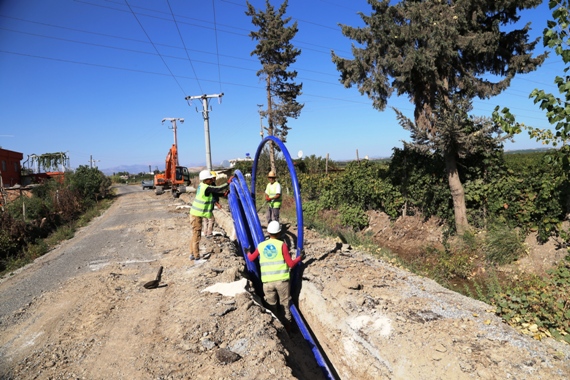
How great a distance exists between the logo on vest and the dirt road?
0.69 meters

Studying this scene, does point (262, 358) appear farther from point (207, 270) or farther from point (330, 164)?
Result: point (330, 164)

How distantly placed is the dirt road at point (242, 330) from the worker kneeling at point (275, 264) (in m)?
0.36

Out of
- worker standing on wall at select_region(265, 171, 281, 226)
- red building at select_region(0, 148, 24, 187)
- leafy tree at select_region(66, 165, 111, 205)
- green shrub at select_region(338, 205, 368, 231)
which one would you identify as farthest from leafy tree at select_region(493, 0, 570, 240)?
red building at select_region(0, 148, 24, 187)

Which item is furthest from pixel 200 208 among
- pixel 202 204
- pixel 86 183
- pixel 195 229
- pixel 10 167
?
pixel 10 167

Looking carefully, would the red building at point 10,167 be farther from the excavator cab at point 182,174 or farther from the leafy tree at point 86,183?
the excavator cab at point 182,174

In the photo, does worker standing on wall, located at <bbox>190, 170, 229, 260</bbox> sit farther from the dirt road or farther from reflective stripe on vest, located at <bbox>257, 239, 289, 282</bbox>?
reflective stripe on vest, located at <bbox>257, 239, 289, 282</bbox>

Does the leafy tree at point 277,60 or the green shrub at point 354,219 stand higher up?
the leafy tree at point 277,60

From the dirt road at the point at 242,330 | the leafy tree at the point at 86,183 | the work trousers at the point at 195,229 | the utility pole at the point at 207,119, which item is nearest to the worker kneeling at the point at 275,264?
the dirt road at the point at 242,330

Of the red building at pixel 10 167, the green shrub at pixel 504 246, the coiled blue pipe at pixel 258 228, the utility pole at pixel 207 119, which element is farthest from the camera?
the red building at pixel 10 167

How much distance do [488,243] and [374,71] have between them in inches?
219

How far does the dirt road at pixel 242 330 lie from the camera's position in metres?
3.53

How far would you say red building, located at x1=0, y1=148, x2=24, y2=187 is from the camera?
26456 millimetres

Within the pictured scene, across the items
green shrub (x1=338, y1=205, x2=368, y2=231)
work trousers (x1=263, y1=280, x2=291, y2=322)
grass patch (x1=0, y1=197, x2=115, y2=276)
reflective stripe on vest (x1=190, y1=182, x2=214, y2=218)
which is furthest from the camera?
green shrub (x1=338, y1=205, x2=368, y2=231)

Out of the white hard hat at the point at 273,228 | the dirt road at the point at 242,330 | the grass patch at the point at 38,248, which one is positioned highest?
the white hard hat at the point at 273,228
